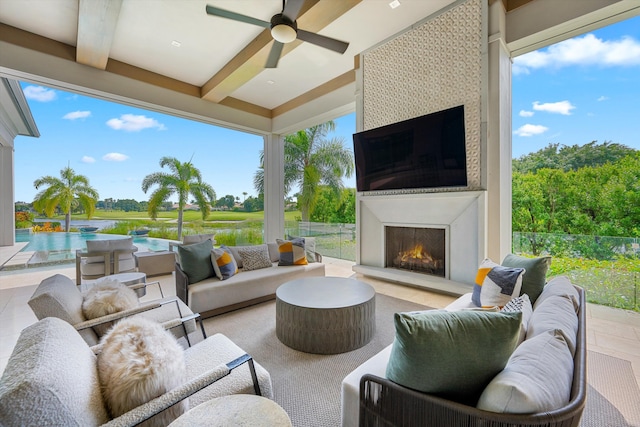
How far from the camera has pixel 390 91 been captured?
14.5 feet

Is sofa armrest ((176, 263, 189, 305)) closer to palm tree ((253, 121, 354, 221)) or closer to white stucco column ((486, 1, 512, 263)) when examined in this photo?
white stucco column ((486, 1, 512, 263))

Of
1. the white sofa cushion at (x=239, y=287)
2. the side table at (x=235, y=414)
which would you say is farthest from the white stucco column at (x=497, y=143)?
the side table at (x=235, y=414)

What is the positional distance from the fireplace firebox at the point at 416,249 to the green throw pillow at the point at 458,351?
3290mm

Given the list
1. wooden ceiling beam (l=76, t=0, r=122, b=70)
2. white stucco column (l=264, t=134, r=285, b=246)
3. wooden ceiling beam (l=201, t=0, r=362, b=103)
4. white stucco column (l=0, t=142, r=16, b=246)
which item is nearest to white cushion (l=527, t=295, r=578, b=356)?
wooden ceiling beam (l=201, t=0, r=362, b=103)

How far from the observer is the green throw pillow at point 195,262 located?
3175 millimetres

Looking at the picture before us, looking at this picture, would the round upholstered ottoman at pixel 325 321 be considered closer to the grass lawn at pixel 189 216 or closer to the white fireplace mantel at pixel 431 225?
the white fireplace mantel at pixel 431 225

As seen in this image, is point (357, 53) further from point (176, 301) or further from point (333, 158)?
point (176, 301)

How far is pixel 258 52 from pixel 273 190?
11.7 feet

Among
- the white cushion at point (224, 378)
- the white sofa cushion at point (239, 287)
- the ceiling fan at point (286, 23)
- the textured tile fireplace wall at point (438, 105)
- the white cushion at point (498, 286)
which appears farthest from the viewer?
the textured tile fireplace wall at point (438, 105)

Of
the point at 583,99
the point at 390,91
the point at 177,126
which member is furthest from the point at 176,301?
the point at 177,126

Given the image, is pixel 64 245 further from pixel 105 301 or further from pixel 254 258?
pixel 105 301

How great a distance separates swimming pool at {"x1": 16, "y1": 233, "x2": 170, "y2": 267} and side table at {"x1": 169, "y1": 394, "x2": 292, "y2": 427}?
5638 mm

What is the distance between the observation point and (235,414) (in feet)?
3.62

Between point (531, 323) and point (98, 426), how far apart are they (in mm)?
1910
